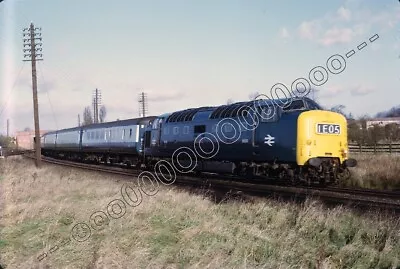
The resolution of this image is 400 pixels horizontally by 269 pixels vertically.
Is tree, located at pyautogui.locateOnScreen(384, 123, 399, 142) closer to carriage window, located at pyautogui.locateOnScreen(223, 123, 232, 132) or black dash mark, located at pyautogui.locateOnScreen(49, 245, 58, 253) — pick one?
carriage window, located at pyautogui.locateOnScreen(223, 123, 232, 132)

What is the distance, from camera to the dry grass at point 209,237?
6.96 metres

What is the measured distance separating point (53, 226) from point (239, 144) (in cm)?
967

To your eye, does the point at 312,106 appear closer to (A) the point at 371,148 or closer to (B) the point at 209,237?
(B) the point at 209,237

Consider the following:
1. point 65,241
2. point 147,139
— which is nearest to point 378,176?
point 65,241

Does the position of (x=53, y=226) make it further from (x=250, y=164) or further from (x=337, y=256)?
(x=250, y=164)

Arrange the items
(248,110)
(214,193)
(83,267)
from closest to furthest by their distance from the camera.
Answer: (83,267), (214,193), (248,110)

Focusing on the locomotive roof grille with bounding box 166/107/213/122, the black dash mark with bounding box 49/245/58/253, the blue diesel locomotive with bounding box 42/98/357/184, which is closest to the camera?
the black dash mark with bounding box 49/245/58/253

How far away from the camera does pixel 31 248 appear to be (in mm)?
8305

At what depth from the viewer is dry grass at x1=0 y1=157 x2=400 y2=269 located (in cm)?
696

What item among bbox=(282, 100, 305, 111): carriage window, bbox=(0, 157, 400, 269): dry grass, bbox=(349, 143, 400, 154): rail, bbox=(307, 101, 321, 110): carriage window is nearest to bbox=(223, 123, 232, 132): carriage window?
bbox=(282, 100, 305, 111): carriage window

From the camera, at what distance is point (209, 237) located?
8078mm

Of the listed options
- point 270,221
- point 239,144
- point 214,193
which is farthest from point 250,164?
point 270,221

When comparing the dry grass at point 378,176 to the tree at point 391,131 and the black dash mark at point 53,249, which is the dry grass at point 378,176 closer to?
the black dash mark at point 53,249

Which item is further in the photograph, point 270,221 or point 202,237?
point 270,221
